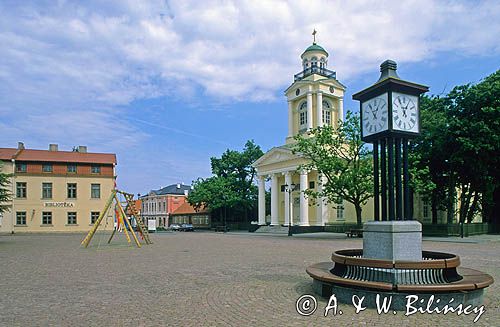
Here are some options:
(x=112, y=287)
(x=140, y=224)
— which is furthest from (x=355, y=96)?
(x=140, y=224)

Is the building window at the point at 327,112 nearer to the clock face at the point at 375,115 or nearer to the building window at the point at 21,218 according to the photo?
the building window at the point at 21,218

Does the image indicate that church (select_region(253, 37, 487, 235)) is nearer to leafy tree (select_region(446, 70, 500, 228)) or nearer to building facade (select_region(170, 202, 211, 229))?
leafy tree (select_region(446, 70, 500, 228))

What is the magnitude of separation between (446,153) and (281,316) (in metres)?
30.9

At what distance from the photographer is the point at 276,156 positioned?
5297cm

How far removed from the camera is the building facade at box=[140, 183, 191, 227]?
292 feet

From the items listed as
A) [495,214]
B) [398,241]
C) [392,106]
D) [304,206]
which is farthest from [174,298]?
[304,206]

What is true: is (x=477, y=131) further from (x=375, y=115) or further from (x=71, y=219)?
(x=71, y=219)

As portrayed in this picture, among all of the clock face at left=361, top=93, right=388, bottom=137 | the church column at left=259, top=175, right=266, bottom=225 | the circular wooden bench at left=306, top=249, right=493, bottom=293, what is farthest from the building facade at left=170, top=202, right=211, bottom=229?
the circular wooden bench at left=306, top=249, right=493, bottom=293

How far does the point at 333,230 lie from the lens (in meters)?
45.3

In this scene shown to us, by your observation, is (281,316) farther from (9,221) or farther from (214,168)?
(214,168)

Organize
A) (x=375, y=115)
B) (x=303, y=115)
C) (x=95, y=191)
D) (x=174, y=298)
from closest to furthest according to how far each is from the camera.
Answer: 1. (x=174, y=298)
2. (x=375, y=115)
3. (x=303, y=115)
4. (x=95, y=191)

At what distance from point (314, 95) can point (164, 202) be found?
162ft

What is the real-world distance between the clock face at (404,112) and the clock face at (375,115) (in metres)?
0.19

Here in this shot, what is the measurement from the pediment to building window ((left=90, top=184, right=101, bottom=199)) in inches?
784
